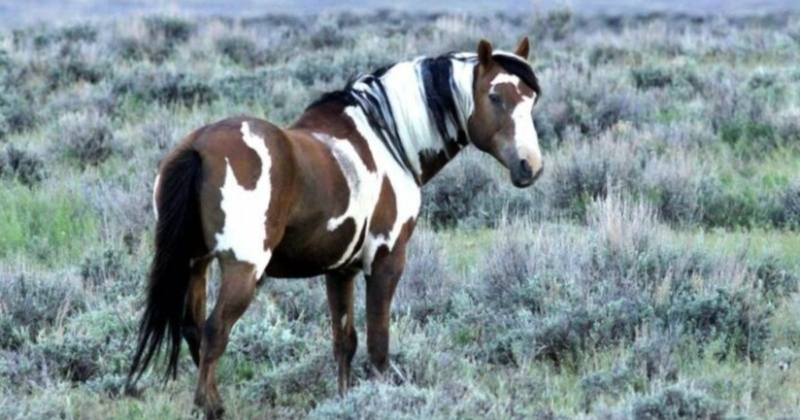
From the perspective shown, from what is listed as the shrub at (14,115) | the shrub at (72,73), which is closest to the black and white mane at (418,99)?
the shrub at (14,115)

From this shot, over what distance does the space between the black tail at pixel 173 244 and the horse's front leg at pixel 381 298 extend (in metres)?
0.90

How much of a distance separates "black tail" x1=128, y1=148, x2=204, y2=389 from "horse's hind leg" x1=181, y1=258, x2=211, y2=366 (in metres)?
0.12

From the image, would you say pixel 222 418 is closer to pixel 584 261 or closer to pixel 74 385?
pixel 74 385

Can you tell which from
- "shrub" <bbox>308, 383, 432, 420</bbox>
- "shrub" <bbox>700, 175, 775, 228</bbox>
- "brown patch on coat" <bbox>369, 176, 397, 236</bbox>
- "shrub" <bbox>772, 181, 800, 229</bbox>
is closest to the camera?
"shrub" <bbox>308, 383, 432, 420</bbox>

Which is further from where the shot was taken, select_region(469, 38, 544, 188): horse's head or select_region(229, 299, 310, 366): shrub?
select_region(229, 299, 310, 366): shrub

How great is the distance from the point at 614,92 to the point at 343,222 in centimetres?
979

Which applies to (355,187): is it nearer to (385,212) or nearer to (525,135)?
(385,212)

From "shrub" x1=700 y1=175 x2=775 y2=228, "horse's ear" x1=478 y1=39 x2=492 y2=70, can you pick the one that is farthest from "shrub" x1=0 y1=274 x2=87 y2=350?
"shrub" x1=700 y1=175 x2=775 y2=228

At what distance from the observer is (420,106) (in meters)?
6.38

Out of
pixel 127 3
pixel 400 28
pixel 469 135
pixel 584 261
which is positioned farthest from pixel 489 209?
pixel 127 3

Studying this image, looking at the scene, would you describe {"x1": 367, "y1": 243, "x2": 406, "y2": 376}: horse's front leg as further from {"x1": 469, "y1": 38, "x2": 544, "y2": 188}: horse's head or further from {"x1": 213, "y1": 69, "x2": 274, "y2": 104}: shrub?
{"x1": 213, "y1": 69, "x2": 274, "y2": 104}: shrub

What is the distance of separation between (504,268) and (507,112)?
2.16 meters

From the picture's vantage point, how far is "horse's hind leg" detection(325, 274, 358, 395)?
643cm

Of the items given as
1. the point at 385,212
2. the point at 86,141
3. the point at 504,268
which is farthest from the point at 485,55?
the point at 86,141
